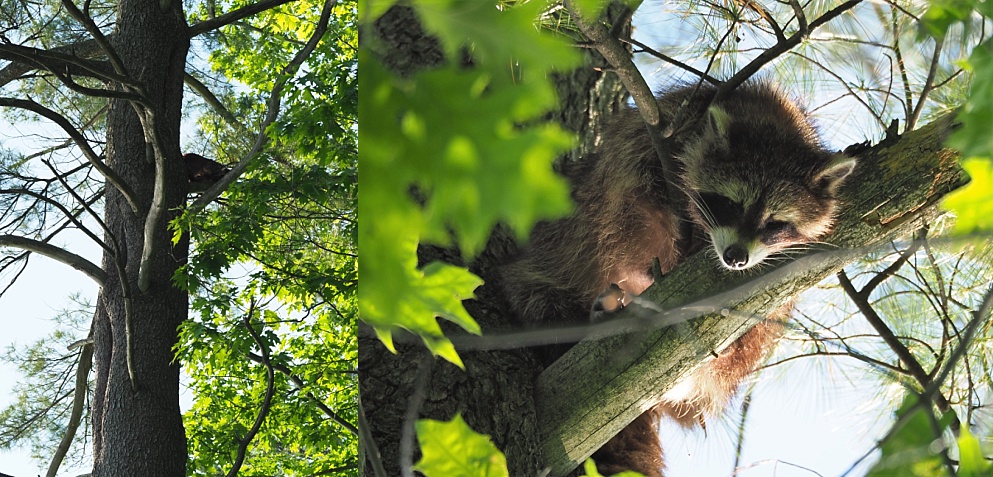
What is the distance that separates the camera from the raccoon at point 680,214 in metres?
1.15

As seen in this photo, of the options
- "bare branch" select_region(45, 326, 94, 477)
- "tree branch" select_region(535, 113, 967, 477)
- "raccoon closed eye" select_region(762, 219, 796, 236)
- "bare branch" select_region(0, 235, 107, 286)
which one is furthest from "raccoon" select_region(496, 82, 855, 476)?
"bare branch" select_region(45, 326, 94, 477)

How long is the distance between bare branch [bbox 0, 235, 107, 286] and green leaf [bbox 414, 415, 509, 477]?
3.24 meters

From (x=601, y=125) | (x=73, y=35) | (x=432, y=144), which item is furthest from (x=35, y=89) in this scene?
(x=432, y=144)

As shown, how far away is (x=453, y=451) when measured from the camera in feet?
1.62

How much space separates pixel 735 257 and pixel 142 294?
2858 millimetres

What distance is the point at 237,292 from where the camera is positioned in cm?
355

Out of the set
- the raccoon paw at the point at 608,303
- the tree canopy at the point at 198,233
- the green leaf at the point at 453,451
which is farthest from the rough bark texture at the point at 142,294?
the green leaf at the point at 453,451

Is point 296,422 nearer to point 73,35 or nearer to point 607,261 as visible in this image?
point 73,35

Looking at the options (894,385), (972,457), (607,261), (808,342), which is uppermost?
(607,261)

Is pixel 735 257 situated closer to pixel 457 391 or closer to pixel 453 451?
pixel 457 391

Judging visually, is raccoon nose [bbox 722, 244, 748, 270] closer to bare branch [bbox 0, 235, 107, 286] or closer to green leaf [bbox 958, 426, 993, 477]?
green leaf [bbox 958, 426, 993, 477]

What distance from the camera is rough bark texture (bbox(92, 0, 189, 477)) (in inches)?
123

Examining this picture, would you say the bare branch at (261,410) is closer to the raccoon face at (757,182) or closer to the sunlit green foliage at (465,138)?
the raccoon face at (757,182)

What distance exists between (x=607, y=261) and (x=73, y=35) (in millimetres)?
3450
